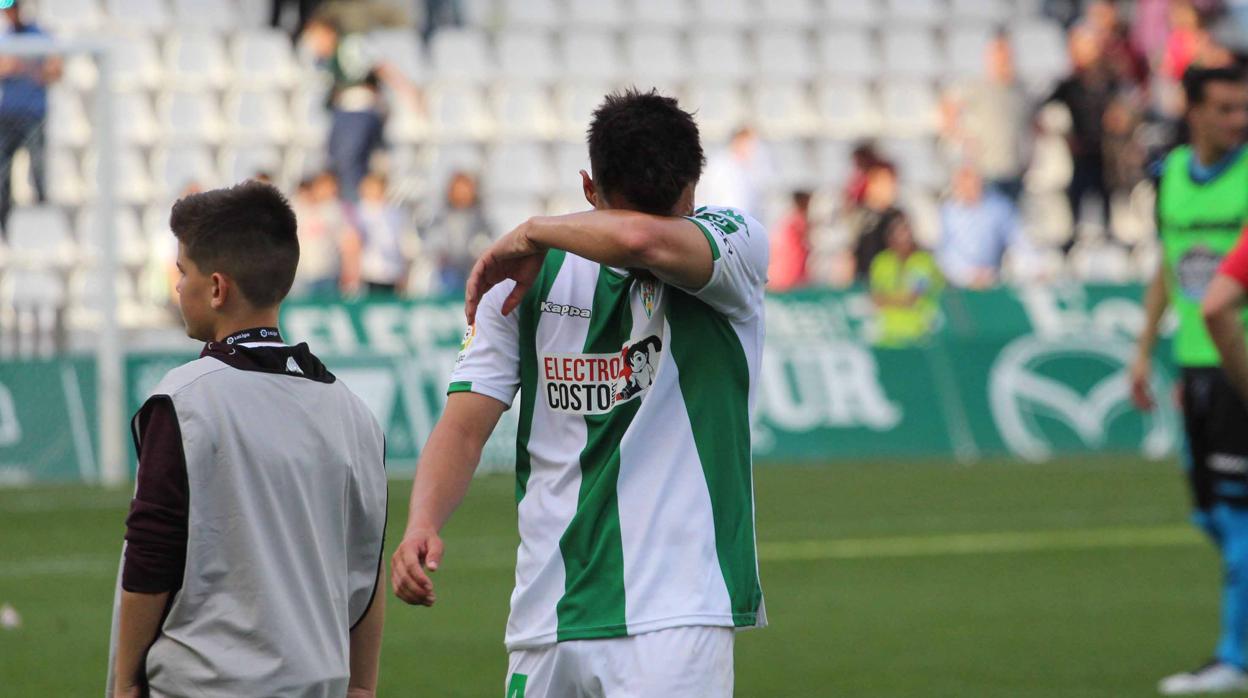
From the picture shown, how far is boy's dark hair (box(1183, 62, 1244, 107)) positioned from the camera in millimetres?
7418

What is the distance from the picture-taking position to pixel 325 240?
744 inches

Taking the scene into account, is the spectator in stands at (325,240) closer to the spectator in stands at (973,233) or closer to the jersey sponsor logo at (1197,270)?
the spectator in stands at (973,233)

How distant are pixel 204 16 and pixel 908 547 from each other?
14.2 m

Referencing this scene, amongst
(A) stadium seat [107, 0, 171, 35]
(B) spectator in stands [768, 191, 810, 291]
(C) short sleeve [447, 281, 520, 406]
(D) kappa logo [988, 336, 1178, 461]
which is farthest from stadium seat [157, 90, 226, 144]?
(C) short sleeve [447, 281, 520, 406]

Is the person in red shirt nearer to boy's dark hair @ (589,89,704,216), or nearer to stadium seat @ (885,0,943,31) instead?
boy's dark hair @ (589,89,704,216)

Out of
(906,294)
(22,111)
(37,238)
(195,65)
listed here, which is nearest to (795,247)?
(906,294)

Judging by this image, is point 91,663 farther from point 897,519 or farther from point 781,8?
point 781,8

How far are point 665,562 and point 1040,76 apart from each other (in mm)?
21286

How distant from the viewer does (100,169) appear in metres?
16.1

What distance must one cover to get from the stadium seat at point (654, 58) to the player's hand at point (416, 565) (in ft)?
66.8

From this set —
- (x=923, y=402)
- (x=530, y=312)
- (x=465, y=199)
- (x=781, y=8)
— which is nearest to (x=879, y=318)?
(x=923, y=402)

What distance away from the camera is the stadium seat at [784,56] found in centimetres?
2464

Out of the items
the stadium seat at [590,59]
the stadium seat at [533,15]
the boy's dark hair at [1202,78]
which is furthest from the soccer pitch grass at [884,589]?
the stadium seat at [533,15]

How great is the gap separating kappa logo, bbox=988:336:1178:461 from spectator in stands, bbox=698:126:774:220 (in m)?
3.57
